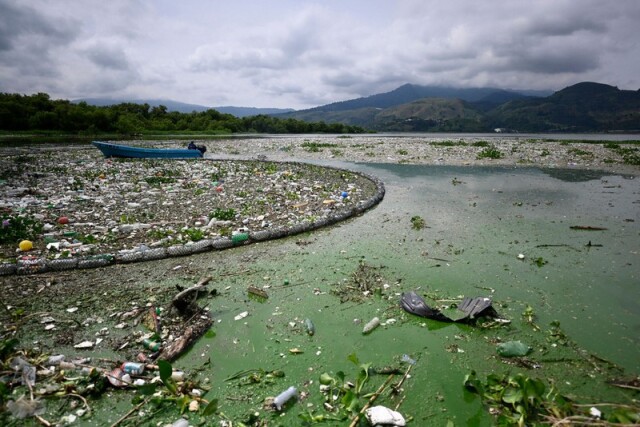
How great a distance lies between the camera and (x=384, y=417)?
247cm

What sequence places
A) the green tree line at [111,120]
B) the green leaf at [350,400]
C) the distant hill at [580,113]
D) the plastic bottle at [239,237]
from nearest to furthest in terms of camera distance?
the green leaf at [350,400] → the plastic bottle at [239,237] → the green tree line at [111,120] → the distant hill at [580,113]

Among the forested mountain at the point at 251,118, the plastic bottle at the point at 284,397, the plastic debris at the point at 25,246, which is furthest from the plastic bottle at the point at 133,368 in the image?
the forested mountain at the point at 251,118

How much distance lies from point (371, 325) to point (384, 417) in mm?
1318

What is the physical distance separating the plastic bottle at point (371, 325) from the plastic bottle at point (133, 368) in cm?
230

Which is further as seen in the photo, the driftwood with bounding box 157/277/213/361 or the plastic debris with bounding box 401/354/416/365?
the driftwood with bounding box 157/277/213/361

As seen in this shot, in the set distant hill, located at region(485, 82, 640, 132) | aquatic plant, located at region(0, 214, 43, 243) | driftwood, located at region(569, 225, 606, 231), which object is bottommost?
driftwood, located at region(569, 225, 606, 231)

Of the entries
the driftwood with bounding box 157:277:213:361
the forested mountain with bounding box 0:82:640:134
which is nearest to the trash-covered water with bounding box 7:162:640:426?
the driftwood with bounding box 157:277:213:361

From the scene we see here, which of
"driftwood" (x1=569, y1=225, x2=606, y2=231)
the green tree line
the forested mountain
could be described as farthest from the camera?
the forested mountain

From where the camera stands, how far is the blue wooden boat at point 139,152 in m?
18.5

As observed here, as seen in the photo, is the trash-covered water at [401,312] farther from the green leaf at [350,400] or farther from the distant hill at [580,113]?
the distant hill at [580,113]

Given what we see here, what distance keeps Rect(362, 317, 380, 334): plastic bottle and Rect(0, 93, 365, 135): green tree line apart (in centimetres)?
5957

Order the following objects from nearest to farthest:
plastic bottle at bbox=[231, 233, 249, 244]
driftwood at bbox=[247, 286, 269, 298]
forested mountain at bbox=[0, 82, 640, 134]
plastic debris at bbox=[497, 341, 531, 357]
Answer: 1. plastic debris at bbox=[497, 341, 531, 357]
2. driftwood at bbox=[247, 286, 269, 298]
3. plastic bottle at bbox=[231, 233, 249, 244]
4. forested mountain at bbox=[0, 82, 640, 134]

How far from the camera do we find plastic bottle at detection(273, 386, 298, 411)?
8.67 feet

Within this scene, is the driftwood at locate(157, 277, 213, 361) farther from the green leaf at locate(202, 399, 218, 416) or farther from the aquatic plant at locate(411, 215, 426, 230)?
the aquatic plant at locate(411, 215, 426, 230)
